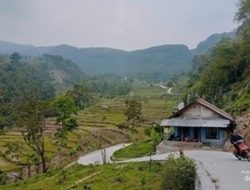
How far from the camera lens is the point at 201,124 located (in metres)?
33.0

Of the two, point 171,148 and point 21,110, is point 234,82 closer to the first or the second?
point 171,148

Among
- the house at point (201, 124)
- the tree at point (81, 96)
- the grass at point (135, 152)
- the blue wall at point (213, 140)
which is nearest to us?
the house at point (201, 124)

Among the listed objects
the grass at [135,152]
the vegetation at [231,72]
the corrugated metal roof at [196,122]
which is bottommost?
the grass at [135,152]

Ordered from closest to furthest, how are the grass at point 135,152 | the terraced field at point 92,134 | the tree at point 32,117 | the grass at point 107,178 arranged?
1. the grass at point 107,178
2. the grass at point 135,152
3. the tree at point 32,117
4. the terraced field at point 92,134

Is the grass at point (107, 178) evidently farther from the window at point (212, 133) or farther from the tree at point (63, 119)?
the tree at point (63, 119)

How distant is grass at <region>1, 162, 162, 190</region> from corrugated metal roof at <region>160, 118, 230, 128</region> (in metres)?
7.18

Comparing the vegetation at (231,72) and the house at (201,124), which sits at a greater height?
the vegetation at (231,72)

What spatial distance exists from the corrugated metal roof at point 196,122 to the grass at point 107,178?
7184 millimetres

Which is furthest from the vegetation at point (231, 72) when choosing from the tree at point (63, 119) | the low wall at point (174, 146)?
the tree at point (63, 119)

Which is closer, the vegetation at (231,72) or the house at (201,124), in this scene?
the house at (201,124)

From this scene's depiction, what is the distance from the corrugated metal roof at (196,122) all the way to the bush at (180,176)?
700 inches

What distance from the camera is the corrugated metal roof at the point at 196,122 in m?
32.4

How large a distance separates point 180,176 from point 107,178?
11804 mm

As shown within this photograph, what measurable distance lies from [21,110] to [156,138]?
13.5 meters
